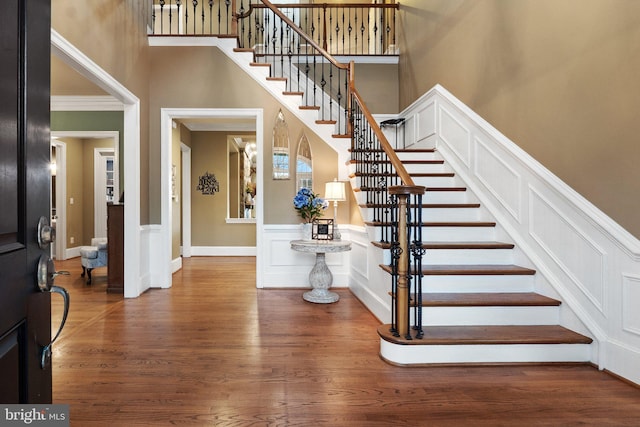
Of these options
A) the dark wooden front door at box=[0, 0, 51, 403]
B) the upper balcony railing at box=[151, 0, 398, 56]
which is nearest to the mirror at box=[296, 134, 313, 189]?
the upper balcony railing at box=[151, 0, 398, 56]

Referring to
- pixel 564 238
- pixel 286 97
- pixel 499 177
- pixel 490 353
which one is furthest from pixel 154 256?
pixel 564 238

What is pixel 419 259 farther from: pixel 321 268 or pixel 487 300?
pixel 321 268

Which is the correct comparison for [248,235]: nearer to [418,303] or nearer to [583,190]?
[418,303]

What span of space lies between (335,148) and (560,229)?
8.82 feet

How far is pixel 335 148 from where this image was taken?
4.34m

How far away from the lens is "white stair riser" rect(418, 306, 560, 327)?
2408 mm

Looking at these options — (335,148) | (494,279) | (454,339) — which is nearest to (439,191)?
(494,279)

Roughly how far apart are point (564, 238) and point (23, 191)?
3009 mm

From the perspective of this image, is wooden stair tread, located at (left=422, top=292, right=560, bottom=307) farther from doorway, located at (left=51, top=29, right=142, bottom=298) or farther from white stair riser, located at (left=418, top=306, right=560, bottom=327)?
doorway, located at (left=51, top=29, right=142, bottom=298)

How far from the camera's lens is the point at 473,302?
2.40 meters

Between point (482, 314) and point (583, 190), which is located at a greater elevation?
point (583, 190)

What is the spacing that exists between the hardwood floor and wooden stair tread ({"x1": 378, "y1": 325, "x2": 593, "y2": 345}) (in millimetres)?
166

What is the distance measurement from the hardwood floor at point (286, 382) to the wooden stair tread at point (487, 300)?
432 millimetres

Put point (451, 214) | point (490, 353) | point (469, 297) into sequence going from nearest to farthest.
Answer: point (490, 353) → point (469, 297) → point (451, 214)
